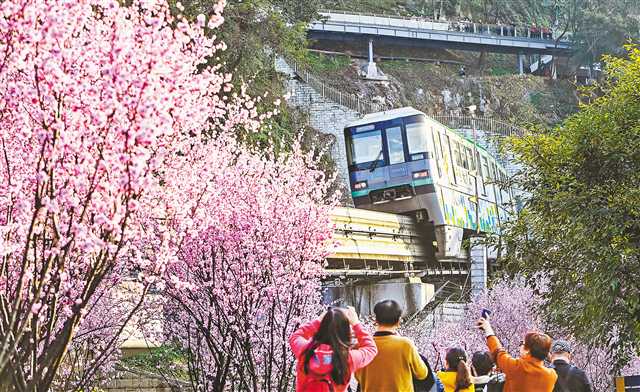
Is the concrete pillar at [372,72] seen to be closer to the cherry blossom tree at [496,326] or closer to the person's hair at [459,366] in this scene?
the cherry blossom tree at [496,326]

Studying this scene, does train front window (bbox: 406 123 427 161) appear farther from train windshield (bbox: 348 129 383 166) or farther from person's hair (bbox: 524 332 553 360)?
person's hair (bbox: 524 332 553 360)

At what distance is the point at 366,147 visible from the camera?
3036 cm

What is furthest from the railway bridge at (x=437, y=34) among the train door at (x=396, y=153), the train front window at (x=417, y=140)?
the train front window at (x=417, y=140)

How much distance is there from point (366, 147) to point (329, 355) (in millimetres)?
23984

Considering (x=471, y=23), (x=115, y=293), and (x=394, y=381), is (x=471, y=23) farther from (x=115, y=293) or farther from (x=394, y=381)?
(x=394, y=381)

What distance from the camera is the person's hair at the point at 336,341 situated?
21.3ft

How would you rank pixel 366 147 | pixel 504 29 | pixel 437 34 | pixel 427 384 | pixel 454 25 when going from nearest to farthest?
pixel 427 384, pixel 366 147, pixel 437 34, pixel 454 25, pixel 504 29

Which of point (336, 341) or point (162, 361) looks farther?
point (162, 361)

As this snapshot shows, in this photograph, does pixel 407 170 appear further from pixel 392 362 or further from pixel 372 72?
pixel 372 72

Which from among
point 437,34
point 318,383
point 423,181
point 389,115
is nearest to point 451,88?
point 437,34

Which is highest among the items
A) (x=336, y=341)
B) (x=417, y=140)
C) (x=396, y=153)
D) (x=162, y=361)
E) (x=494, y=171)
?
(x=494, y=171)

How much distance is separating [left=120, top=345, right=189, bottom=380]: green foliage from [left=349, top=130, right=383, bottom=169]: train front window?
9.18 m

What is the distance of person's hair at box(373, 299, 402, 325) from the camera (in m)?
7.01

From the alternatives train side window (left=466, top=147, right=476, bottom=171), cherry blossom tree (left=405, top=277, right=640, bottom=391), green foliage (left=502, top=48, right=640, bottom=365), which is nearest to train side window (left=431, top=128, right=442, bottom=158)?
train side window (left=466, top=147, right=476, bottom=171)
